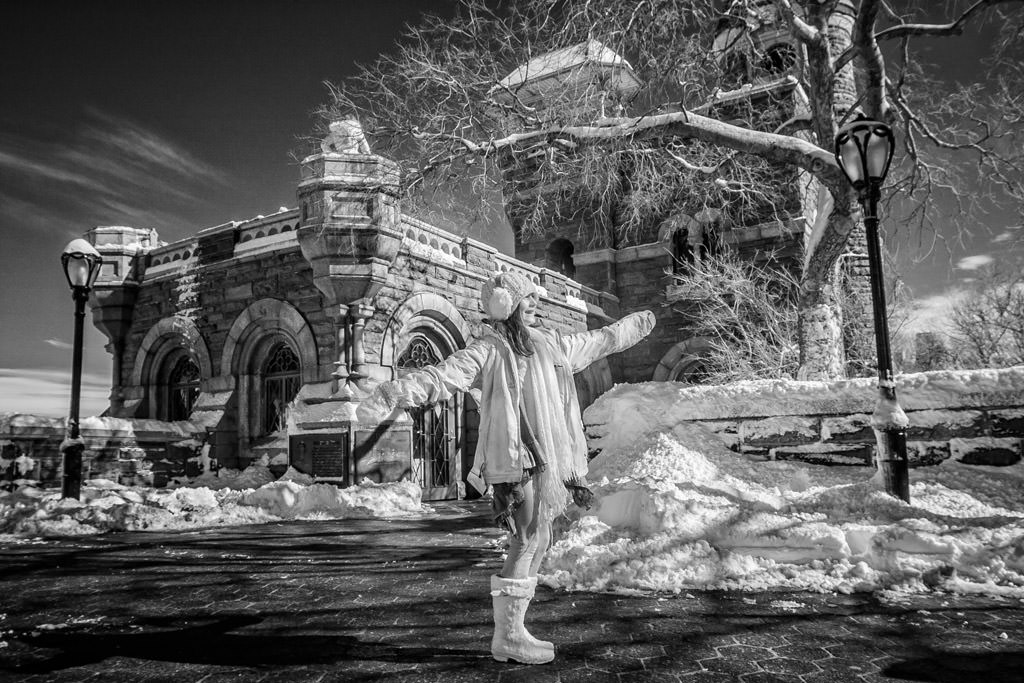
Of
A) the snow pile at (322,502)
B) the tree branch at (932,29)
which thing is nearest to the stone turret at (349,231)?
the snow pile at (322,502)

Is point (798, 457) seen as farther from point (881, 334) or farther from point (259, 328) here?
point (259, 328)

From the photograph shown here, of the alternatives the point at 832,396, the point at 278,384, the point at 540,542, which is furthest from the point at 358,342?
the point at 540,542

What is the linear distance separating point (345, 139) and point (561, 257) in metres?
11.0

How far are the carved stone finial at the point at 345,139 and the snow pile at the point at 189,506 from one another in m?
5.21

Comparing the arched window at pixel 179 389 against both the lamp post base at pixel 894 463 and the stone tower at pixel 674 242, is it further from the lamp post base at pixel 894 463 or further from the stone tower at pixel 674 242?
the lamp post base at pixel 894 463

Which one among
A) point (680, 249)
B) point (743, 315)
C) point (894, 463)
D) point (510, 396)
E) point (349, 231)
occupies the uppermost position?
point (680, 249)

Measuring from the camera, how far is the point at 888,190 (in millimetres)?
11117

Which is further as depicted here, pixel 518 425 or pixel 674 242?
pixel 674 242

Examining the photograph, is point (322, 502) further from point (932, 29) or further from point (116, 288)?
point (932, 29)

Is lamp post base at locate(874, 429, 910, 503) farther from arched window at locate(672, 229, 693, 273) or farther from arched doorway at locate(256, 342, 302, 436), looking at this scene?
arched window at locate(672, 229, 693, 273)

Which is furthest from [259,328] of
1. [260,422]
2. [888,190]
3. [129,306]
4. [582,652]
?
[888,190]

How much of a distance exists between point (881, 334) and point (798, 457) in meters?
1.32

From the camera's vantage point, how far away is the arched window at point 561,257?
20484 millimetres

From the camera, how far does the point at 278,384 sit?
39.7 ft
